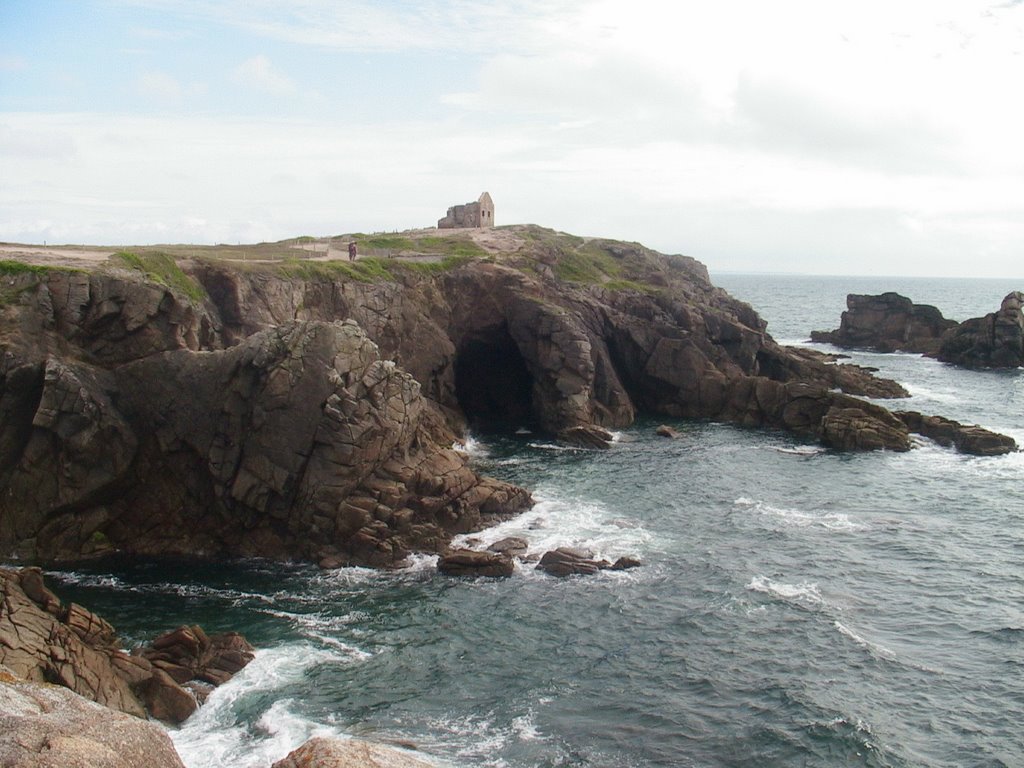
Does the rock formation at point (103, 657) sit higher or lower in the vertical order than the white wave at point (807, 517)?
lower

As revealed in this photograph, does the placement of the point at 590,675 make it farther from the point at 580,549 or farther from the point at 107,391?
the point at 107,391

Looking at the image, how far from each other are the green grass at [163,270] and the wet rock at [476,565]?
26.9 metres

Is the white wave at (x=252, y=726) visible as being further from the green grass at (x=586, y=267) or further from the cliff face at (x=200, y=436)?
the green grass at (x=586, y=267)

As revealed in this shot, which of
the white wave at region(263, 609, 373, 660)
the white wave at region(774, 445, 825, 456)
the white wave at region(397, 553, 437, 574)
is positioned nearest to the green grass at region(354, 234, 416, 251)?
the white wave at region(774, 445, 825, 456)

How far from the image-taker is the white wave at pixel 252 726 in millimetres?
29984

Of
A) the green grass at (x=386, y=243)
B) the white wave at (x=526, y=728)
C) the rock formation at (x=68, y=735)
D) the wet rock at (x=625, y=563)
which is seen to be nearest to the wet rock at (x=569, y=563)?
the wet rock at (x=625, y=563)

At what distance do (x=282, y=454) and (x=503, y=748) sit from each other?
962 inches

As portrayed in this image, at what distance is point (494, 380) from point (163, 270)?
37.3 metres

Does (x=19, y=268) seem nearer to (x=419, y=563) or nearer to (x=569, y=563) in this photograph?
(x=419, y=563)

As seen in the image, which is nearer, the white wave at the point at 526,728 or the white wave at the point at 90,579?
the white wave at the point at 526,728

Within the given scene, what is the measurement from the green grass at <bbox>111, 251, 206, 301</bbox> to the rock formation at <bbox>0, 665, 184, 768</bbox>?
39.3 m

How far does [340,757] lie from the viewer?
73.7 feet

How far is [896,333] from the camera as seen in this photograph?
144 m

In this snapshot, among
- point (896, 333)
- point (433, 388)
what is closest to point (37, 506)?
point (433, 388)
